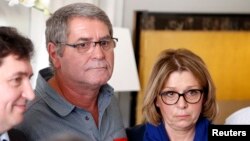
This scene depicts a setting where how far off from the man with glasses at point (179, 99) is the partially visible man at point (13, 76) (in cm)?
59

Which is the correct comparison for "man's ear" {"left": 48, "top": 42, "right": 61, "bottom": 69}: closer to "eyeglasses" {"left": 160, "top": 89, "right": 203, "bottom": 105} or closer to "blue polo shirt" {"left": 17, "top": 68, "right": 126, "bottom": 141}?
"blue polo shirt" {"left": 17, "top": 68, "right": 126, "bottom": 141}

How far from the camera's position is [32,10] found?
2.46 meters

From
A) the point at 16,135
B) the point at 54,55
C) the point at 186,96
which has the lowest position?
the point at 16,135

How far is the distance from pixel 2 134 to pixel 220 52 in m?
1.99

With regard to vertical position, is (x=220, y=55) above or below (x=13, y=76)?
above

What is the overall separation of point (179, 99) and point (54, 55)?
46 cm

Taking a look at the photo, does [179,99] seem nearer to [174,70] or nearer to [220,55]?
[174,70]

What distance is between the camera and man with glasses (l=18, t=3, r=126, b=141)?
1.43m

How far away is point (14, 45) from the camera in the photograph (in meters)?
1.05

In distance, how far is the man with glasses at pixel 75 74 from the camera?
56.5 inches

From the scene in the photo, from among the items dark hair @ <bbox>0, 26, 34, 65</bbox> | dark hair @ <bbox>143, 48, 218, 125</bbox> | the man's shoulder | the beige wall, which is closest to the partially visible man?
dark hair @ <bbox>0, 26, 34, 65</bbox>

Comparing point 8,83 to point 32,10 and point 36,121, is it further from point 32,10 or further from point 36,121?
point 32,10

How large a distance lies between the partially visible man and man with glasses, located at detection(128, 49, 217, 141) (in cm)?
59

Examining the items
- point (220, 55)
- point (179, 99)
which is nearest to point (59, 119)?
point (179, 99)
